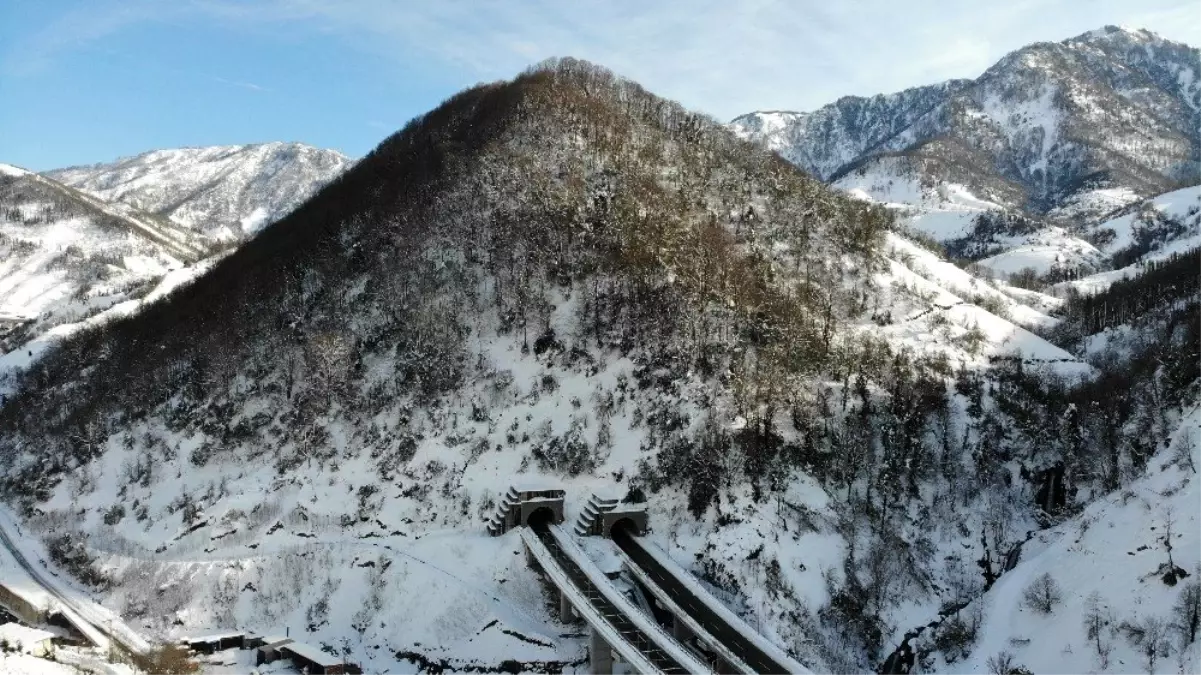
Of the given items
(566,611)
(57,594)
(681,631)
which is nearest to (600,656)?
(681,631)

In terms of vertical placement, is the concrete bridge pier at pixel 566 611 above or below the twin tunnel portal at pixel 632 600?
below

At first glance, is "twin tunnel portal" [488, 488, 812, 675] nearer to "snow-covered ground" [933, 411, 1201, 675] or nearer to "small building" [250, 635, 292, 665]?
"snow-covered ground" [933, 411, 1201, 675]

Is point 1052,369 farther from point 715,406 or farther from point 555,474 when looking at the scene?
point 555,474

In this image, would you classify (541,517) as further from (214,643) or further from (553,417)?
(214,643)

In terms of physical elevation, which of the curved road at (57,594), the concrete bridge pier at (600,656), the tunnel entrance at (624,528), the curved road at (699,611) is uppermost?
the tunnel entrance at (624,528)

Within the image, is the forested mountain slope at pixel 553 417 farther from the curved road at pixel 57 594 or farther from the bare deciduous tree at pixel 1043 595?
the bare deciduous tree at pixel 1043 595

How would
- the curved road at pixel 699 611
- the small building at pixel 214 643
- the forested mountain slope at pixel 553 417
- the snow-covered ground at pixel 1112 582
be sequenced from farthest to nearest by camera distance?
1. the forested mountain slope at pixel 553 417
2. the small building at pixel 214 643
3. the curved road at pixel 699 611
4. the snow-covered ground at pixel 1112 582

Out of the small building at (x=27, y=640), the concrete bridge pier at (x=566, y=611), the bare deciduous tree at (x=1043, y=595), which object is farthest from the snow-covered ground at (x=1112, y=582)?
the small building at (x=27, y=640)
